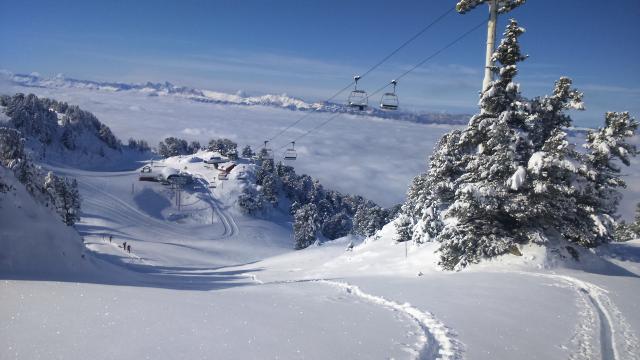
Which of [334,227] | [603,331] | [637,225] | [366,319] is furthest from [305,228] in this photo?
[603,331]

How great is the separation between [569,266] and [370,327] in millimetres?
14590

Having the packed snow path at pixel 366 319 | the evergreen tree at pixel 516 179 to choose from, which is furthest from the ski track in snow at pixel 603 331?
the evergreen tree at pixel 516 179

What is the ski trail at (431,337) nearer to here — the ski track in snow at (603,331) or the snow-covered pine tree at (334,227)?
the ski track in snow at (603,331)

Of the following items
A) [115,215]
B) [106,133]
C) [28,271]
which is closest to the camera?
[28,271]

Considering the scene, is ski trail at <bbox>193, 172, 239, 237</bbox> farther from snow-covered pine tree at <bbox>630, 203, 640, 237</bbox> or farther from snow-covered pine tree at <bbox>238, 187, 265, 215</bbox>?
snow-covered pine tree at <bbox>630, 203, 640, 237</bbox>

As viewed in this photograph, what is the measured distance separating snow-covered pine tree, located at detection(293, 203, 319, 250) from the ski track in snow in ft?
254

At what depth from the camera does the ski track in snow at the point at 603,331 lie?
8211 millimetres

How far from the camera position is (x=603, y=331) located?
962cm

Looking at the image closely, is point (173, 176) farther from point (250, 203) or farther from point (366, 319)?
point (366, 319)

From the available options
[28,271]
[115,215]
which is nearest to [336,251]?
[28,271]

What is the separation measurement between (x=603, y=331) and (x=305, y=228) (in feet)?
271

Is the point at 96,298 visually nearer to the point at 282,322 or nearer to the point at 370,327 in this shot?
the point at 282,322

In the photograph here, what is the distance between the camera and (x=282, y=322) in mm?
8781

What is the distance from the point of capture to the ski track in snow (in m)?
8.21
